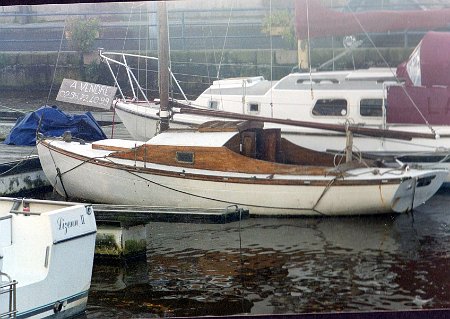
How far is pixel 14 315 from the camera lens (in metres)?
4.23

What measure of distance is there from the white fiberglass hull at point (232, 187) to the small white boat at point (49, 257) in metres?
1.42

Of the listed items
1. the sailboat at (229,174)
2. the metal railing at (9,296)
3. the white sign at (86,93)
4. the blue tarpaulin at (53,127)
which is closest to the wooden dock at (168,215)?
the sailboat at (229,174)

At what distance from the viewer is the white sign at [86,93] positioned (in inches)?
223

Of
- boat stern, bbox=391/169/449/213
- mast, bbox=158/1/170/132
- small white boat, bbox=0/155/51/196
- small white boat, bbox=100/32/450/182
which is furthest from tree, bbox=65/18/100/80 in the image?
boat stern, bbox=391/169/449/213

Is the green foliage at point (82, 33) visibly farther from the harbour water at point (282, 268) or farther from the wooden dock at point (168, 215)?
the wooden dock at point (168, 215)

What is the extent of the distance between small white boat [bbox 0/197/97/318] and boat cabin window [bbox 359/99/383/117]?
7.04ft

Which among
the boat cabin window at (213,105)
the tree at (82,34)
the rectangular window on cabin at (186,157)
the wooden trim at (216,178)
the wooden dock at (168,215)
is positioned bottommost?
the wooden dock at (168,215)

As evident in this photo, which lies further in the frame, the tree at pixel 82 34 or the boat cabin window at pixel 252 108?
the boat cabin window at pixel 252 108

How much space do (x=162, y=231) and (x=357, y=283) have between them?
1343 mm

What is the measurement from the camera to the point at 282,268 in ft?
17.7


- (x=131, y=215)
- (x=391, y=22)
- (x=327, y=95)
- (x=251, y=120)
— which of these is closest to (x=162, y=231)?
(x=131, y=215)

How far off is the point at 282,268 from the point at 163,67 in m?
1.41

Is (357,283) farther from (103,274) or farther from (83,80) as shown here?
(83,80)

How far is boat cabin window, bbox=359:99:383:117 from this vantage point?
6.15 m
